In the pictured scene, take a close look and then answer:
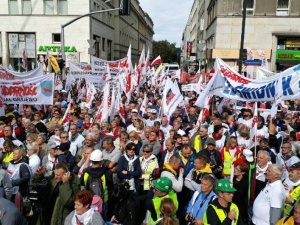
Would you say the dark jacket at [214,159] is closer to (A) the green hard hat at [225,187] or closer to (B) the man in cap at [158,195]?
(B) the man in cap at [158,195]

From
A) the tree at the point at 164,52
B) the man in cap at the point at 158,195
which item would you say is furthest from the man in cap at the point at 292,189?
the tree at the point at 164,52

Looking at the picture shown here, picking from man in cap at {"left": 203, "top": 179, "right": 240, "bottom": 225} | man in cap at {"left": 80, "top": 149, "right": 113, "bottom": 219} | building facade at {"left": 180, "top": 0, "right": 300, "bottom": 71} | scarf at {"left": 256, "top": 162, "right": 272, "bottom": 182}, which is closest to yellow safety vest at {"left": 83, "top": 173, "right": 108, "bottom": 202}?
man in cap at {"left": 80, "top": 149, "right": 113, "bottom": 219}

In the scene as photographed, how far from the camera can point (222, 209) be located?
388cm

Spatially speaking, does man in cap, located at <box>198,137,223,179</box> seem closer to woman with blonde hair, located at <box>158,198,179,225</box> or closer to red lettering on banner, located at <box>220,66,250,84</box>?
red lettering on banner, located at <box>220,66,250,84</box>

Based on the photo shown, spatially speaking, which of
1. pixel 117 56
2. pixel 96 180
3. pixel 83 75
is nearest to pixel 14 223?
pixel 96 180

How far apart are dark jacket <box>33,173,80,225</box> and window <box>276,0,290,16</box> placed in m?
27.3

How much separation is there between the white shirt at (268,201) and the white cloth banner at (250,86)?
8.58 feet

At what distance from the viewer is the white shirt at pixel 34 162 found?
5.71 metres

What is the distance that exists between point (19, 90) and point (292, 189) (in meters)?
7.30

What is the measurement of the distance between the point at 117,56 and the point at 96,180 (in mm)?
51701


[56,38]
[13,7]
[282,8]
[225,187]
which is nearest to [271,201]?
[225,187]

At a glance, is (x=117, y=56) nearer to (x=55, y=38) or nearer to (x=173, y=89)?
(x=55, y=38)

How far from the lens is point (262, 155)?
16.9ft

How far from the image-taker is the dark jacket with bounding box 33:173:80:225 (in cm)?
439
